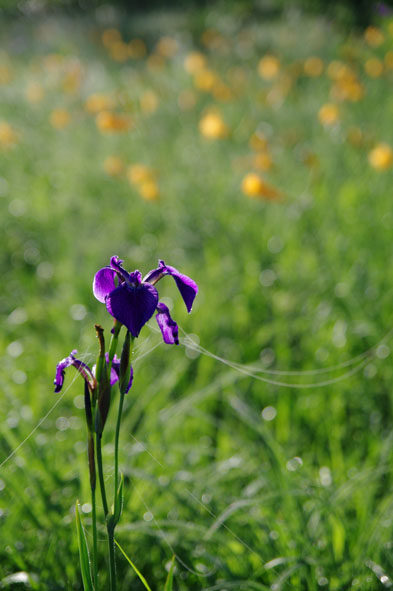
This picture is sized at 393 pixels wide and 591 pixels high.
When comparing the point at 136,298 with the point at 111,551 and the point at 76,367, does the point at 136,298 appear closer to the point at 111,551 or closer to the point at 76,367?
the point at 76,367

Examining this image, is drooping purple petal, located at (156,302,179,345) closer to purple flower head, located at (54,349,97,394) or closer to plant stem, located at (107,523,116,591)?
purple flower head, located at (54,349,97,394)

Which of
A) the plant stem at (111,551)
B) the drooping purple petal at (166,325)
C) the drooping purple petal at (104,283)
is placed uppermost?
the drooping purple petal at (104,283)

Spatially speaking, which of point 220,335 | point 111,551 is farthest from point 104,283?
point 220,335

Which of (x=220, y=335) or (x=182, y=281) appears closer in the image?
(x=182, y=281)

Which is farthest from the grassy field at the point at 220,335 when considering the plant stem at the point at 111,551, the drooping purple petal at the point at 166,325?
the plant stem at the point at 111,551

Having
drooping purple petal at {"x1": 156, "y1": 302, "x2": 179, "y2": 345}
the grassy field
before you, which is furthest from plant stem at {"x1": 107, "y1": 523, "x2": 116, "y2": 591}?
drooping purple petal at {"x1": 156, "y1": 302, "x2": 179, "y2": 345}

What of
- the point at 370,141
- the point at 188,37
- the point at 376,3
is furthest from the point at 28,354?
the point at 188,37

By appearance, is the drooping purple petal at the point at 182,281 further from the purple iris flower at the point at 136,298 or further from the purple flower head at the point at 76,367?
the purple flower head at the point at 76,367
